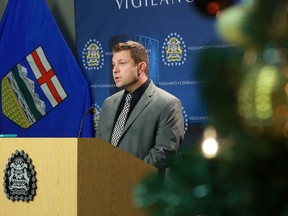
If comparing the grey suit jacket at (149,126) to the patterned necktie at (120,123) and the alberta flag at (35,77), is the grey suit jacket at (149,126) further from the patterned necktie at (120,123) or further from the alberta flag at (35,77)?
the alberta flag at (35,77)

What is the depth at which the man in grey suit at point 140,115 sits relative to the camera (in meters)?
4.91

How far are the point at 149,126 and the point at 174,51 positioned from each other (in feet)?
3.54

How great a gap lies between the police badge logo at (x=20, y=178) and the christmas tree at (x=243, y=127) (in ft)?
8.43

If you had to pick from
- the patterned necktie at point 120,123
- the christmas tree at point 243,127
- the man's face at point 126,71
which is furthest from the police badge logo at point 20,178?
the christmas tree at point 243,127

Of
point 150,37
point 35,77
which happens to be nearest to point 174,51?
point 150,37

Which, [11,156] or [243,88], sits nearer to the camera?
[243,88]

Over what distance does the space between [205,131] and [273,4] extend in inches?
6.4

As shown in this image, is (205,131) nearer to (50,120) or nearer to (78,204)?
(78,204)

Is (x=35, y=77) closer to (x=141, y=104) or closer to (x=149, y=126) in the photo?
(x=141, y=104)

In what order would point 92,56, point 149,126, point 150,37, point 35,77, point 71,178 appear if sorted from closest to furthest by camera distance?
point 71,178
point 149,126
point 150,37
point 92,56
point 35,77

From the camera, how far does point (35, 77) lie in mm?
6562

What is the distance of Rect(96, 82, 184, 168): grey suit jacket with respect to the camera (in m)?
4.88

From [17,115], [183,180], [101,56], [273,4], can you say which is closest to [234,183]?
[183,180]

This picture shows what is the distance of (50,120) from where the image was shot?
654 centimetres
